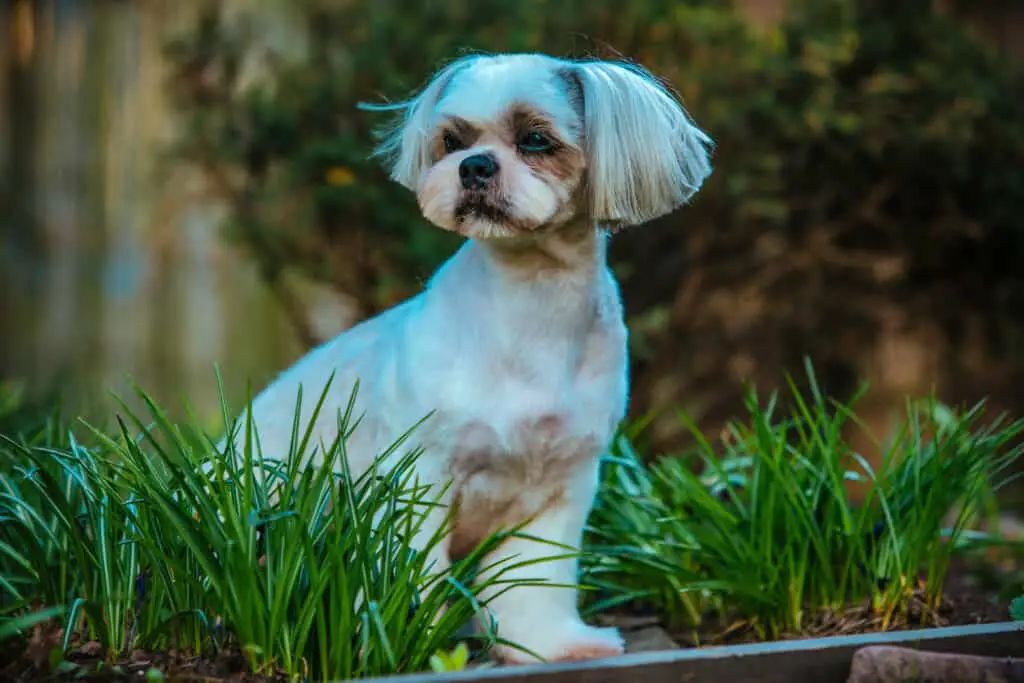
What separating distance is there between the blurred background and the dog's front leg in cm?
192

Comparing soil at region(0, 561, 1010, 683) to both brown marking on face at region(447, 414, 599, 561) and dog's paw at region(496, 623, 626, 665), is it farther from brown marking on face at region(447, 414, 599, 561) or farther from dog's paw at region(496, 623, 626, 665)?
brown marking on face at region(447, 414, 599, 561)

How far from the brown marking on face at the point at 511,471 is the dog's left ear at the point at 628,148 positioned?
490mm

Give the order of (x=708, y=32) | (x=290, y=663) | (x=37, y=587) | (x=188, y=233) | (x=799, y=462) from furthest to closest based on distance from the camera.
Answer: (x=188, y=233)
(x=708, y=32)
(x=799, y=462)
(x=37, y=587)
(x=290, y=663)

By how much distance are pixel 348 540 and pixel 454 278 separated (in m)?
0.74

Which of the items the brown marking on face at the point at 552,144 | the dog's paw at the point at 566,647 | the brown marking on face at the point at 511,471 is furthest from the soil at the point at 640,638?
the brown marking on face at the point at 552,144

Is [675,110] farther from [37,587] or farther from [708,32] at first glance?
[708,32]

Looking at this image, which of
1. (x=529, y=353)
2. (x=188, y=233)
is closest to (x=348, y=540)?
(x=529, y=353)

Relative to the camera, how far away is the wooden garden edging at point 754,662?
2.07m

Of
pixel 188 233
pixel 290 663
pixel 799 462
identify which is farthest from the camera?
pixel 188 233

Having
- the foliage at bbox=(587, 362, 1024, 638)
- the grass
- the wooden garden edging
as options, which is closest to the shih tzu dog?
the grass

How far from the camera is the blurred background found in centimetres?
513

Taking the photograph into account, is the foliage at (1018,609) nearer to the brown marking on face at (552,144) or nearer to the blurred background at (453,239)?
the brown marking on face at (552,144)

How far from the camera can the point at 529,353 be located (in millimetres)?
2645

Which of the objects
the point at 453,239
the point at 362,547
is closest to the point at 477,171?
the point at 362,547
